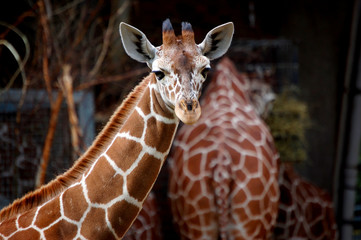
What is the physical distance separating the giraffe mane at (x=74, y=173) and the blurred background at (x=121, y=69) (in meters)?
0.25

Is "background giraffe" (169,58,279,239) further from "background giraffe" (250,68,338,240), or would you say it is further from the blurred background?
the blurred background

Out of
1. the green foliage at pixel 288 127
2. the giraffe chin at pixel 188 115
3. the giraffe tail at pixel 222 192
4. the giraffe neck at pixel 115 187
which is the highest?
the giraffe chin at pixel 188 115

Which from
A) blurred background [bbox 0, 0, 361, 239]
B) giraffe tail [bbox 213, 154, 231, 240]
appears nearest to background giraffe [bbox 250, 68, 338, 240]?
blurred background [bbox 0, 0, 361, 239]

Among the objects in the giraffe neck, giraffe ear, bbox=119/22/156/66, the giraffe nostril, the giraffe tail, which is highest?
giraffe ear, bbox=119/22/156/66

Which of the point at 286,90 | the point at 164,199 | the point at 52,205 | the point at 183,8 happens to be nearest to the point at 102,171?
the point at 52,205

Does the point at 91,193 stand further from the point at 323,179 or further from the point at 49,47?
the point at 323,179

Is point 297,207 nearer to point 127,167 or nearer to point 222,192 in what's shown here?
point 222,192

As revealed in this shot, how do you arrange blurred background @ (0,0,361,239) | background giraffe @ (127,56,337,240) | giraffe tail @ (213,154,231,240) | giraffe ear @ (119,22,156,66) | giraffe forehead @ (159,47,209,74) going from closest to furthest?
giraffe forehead @ (159,47,209,74) < giraffe ear @ (119,22,156,66) < giraffe tail @ (213,154,231,240) < blurred background @ (0,0,361,239) < background giraffe @ (127,56,337,240)

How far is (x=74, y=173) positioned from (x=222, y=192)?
4.31 ft

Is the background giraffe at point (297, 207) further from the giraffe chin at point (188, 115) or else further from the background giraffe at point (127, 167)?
the giraffe chin at point (188, 115)

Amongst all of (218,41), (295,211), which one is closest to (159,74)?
(218,41)

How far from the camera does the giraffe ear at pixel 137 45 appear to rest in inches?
89.4

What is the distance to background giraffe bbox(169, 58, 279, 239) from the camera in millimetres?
3393

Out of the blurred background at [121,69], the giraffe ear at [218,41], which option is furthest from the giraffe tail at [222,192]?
the giraffe ear at [218,41]
